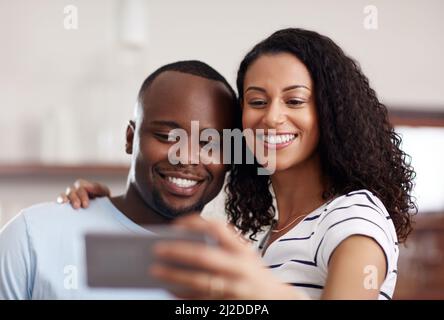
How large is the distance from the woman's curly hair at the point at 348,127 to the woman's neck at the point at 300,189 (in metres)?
0.02

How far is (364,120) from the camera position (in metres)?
1.19

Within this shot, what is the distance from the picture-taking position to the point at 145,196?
4.14 ft

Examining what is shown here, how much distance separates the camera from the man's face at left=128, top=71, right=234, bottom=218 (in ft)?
4.02

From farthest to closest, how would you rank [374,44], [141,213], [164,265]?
[374,44] < [141,213] < [164,265]

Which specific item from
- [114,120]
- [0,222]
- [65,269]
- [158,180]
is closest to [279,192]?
[158,180]

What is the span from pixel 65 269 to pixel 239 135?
41 centimetres

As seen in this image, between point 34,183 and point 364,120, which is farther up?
point 34,183

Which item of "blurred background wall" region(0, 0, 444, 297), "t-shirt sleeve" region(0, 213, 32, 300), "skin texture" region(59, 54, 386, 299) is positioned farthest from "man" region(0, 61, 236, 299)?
"blurred background wall" region(0, 0, 444, 297)

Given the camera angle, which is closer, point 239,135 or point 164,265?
point 164,265

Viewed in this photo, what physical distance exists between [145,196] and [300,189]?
0.97ft

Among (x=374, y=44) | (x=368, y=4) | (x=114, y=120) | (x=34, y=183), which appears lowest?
(x=34, y=183)

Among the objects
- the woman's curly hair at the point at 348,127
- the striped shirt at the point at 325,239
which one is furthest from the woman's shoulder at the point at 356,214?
the woman's curly hair at the point at 348,127

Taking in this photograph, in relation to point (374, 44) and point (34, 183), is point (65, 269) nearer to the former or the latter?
point (34, 183)

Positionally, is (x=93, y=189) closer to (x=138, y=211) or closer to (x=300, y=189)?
(x=138, y=211)
